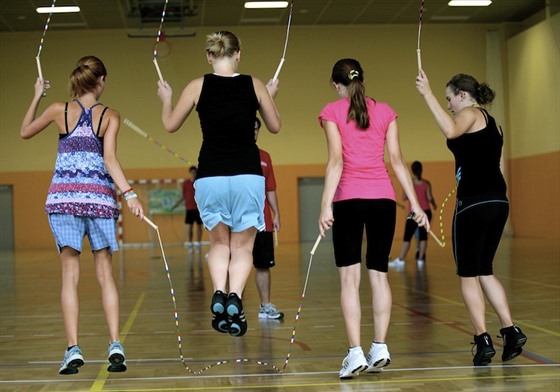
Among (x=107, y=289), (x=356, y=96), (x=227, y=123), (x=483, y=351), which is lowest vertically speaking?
(x=483, y=351)

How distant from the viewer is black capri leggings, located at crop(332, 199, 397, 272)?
477cm

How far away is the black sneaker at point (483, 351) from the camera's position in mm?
4980

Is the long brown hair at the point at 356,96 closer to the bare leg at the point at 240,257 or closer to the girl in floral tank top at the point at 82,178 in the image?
the bare leg at the point at 240,257

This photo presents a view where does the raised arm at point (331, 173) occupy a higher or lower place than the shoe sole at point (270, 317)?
higher

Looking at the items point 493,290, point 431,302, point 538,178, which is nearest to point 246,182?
point 493,290

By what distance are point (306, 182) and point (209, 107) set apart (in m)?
20.1

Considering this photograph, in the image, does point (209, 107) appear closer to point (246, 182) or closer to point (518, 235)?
point (246, 182)

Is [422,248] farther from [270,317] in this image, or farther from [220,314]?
[220,314]

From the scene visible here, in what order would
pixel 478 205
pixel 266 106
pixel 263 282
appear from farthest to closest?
pixel 263 282 → pixel 478 205 → pixel 266 106

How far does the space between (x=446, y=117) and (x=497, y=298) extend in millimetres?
1140

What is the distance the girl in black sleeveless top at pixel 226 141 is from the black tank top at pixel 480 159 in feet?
3.97

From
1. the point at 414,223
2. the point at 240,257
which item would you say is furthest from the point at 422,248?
the point at 240,257

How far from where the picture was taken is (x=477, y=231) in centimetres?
513

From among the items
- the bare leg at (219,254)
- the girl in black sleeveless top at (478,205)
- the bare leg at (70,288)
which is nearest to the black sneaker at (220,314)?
the bare leg at (219,254)
